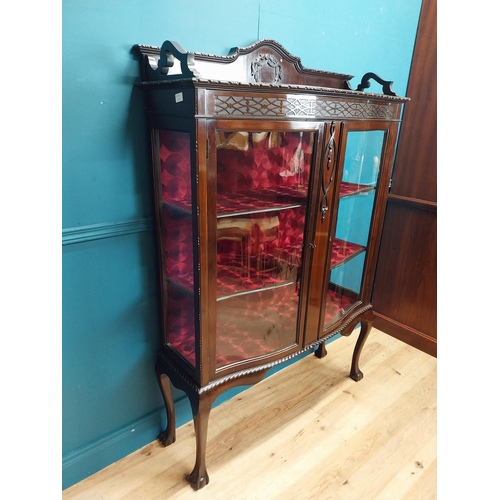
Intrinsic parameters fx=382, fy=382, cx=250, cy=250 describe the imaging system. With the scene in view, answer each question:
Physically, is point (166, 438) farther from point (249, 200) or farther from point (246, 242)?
point (249, 200)

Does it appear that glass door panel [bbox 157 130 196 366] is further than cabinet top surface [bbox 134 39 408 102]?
Yes

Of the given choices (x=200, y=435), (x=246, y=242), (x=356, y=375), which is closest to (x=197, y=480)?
(x=200, y=435)

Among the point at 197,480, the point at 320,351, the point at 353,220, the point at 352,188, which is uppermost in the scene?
the point at 352,188

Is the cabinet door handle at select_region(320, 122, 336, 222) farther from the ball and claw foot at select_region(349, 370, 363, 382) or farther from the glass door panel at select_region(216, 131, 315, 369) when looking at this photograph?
the ball and claw foot at select_region(349, 370, 363, 382)

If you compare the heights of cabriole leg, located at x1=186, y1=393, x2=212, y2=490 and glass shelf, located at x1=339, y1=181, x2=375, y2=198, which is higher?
glass shelf, located at x1=339, y1=181, x2=375, y2=198

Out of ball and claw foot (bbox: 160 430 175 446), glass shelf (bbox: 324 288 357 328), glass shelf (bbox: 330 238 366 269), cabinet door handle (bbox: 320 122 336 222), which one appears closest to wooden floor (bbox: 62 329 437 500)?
ball and claw foot (bbox: 160 430 175 446)

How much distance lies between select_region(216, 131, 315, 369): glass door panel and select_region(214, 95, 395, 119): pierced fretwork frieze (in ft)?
0.26

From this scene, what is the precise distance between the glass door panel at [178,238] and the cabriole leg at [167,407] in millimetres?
144

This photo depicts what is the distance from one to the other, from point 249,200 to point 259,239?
0.18 meters

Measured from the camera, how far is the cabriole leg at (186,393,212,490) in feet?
4.11

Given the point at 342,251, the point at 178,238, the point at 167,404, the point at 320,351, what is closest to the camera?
the point at 178,238

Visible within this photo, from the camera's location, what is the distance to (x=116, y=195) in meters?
1.19

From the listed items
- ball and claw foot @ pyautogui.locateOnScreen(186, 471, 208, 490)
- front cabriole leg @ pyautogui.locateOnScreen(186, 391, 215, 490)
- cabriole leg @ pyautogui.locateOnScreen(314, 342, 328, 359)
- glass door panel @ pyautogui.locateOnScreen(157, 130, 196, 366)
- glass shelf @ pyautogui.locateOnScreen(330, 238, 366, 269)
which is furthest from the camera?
cabriole leg @ pyautogui.locateOnScreen(314, 342, 328, 359)

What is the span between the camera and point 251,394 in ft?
6.03
